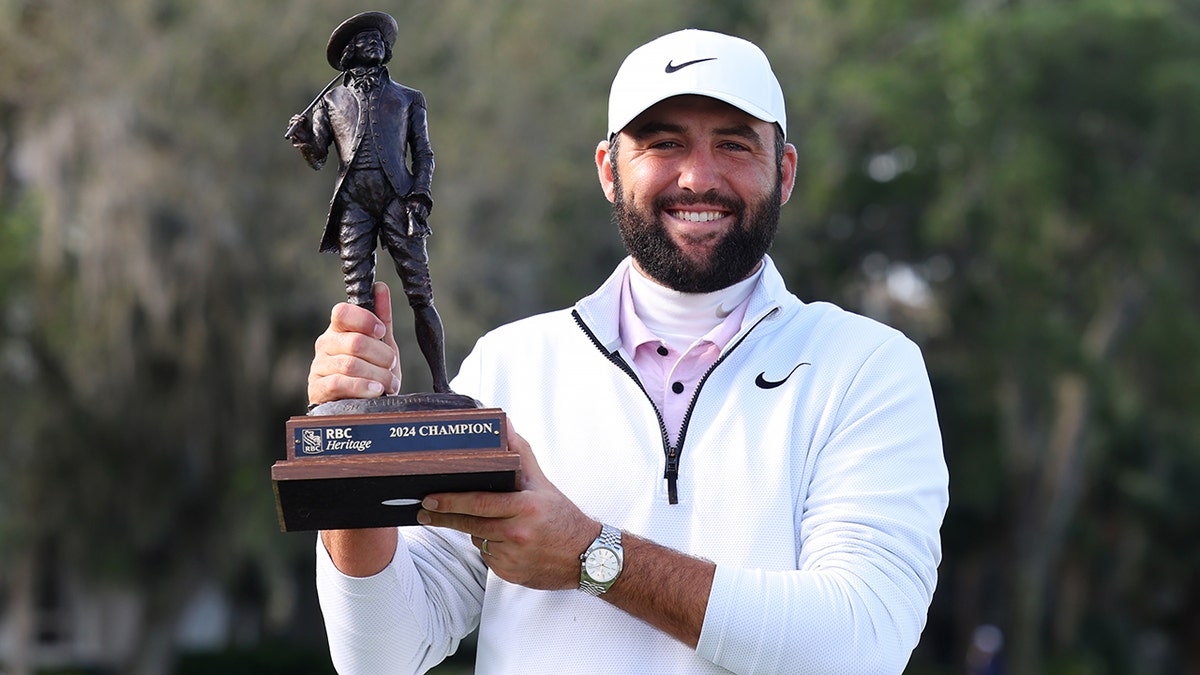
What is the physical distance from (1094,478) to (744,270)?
26.7 metres

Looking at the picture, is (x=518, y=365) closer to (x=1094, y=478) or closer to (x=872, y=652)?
(x=872, y=652)

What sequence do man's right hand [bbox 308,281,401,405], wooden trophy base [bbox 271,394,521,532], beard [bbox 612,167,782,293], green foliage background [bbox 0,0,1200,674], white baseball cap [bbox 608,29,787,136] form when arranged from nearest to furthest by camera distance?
wooden trophy base [bbox 271,394,521,532] < man's right hand [bbox 308,281,401,405] < white baseball cap [bbox 608,29,787,136] < beard [bbox 612,167,782,293] < green foliage background [bbox 0,0,1200,674]

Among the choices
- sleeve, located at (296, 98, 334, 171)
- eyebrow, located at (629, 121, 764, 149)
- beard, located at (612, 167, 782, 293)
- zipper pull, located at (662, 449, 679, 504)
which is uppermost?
sleeve, located at (296, 98, 334, 171)

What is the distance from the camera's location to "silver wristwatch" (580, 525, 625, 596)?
2746 mm

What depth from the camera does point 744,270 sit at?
3176mm

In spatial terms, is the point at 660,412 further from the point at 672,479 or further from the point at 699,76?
the point at 699,76

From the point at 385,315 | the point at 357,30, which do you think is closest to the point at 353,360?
the point at 385,315

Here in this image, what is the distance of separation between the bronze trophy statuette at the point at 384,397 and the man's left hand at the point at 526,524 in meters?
0.03

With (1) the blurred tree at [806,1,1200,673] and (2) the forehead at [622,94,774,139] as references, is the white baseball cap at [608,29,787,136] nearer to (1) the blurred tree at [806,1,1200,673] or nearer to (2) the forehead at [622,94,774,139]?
(2) the forehead at [622,94,774,139]

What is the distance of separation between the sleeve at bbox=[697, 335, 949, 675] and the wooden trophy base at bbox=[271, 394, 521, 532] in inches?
17.5

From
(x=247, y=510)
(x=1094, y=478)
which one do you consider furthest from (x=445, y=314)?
(x=1094, y=478)

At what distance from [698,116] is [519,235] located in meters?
14.1

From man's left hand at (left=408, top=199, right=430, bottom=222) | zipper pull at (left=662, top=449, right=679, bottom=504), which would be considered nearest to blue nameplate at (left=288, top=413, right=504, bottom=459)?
zipper pull at (left=662, top=449, right=679, bottom=504)

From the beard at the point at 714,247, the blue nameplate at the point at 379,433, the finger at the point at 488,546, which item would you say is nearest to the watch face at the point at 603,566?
the finger at the point at 488,546
